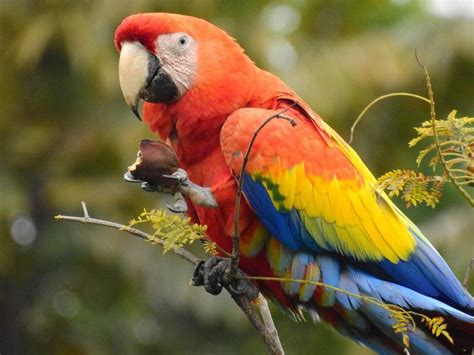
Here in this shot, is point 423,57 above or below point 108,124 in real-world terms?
above

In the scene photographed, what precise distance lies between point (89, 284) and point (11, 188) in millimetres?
1324

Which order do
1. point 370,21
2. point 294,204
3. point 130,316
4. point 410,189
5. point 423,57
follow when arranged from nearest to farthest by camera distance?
point 410,189 → point 294,204 → point 423,57 → point 130,316 → point 370,21

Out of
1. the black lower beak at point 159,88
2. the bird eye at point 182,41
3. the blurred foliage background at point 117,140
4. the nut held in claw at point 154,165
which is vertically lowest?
the blurred foliage background at point 117,140

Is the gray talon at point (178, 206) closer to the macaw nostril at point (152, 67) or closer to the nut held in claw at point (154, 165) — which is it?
the nut held in claw at point (154, 165)

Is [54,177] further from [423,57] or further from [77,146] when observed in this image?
[423,57]

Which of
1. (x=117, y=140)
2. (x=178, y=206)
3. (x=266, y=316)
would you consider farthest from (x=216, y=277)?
(x=117, y=140)

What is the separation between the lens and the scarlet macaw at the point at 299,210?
3.46 meters

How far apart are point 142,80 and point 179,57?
17cm

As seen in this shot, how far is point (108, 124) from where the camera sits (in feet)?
31.9

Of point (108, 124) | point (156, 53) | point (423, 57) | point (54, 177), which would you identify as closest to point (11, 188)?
point (54, 177)

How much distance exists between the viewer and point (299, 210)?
3537mm

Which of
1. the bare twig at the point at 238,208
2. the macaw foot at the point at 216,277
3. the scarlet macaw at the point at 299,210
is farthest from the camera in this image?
the scarlet macaw at the point at 299,210

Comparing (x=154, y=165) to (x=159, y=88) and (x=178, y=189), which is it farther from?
(x=159, y=88)

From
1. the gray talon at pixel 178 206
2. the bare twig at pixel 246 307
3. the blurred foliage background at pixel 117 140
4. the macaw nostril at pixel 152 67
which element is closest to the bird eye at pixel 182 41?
the macaw nostril at pixel 152 67
